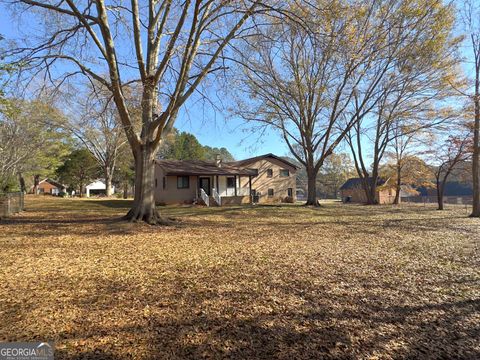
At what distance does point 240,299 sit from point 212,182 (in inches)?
888

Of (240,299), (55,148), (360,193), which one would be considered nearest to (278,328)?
(240,299)

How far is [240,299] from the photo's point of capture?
3844 mm

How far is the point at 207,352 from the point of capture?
8.60ft

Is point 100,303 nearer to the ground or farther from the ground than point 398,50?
nearer to the ground

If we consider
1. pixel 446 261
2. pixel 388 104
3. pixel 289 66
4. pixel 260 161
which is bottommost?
pixel 446 261

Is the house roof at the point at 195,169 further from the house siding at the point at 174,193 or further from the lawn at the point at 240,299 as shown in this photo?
the lawn at the point at 240,299

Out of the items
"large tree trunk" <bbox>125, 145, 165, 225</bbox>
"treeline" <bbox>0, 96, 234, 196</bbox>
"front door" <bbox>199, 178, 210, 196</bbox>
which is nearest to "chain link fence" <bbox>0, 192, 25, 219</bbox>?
"treeline" <bbox>0, 96, 234, 196</bbox>

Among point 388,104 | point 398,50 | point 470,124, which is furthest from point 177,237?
point 388,104

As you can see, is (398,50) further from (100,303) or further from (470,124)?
(100,303)

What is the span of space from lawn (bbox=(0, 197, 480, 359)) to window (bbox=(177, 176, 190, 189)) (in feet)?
56.7

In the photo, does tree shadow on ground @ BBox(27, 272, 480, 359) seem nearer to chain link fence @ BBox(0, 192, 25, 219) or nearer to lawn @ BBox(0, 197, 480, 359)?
lawn @ BBox(0, 197, 480, 359)

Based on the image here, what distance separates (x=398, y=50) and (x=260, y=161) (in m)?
18.3

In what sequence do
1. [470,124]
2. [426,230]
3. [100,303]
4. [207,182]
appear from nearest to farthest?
[100,303]
[426,230]
[470,124]
[207,182]

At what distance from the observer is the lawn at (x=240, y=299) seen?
2777 mm
